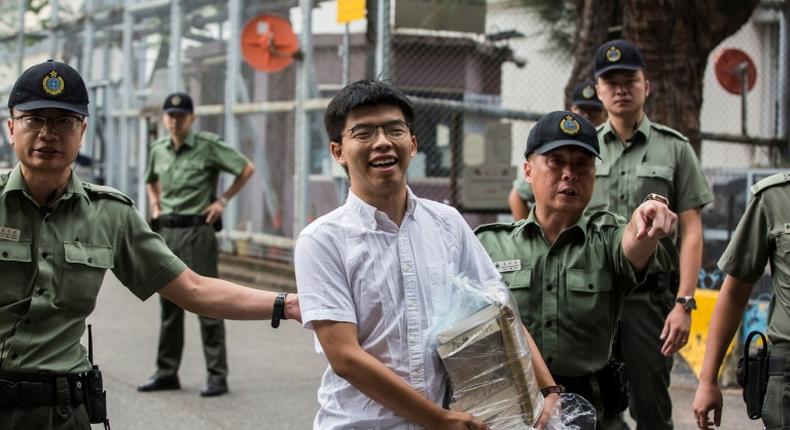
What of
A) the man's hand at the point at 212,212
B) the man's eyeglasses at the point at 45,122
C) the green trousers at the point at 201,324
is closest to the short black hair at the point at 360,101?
the man's eyeglasses at the point at 45,122

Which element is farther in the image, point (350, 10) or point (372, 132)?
point (350, 10)

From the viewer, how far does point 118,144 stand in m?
17.0

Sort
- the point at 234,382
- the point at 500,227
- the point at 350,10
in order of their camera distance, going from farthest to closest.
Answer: the point at 350,10 → the point at 234,382 → the point at 500,227

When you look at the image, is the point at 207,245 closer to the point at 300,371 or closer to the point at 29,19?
the point at 300,371

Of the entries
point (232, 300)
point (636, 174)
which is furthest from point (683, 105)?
point (232, 300)

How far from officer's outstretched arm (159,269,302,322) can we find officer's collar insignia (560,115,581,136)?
3.37 feet

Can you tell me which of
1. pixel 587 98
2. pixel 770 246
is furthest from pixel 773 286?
pixel 587 98

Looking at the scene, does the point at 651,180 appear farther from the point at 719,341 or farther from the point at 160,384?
the point at 160,384

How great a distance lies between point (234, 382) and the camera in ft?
25.7

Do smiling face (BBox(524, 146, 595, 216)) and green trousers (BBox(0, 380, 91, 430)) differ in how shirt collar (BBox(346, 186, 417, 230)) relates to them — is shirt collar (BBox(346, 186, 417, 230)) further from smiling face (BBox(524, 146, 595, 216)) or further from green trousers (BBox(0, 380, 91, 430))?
green trousers (BBox(0, 380, 91, 430))

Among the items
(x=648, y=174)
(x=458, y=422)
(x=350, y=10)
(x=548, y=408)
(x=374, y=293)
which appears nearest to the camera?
(x=458, y=422)

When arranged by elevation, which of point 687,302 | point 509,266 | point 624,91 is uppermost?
point 624,91

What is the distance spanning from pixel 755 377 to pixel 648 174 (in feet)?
5.34

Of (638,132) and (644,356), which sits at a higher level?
(638,132)
